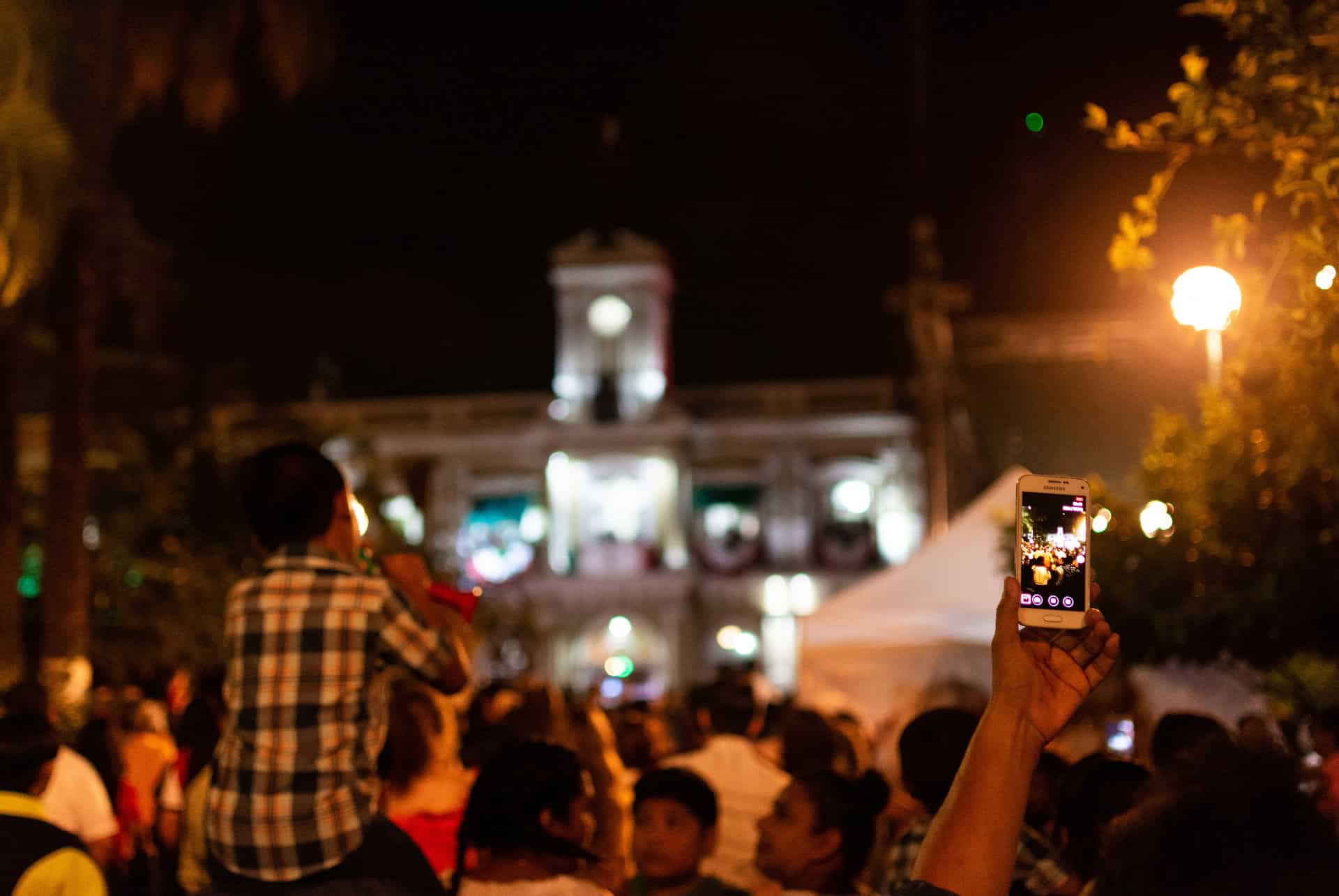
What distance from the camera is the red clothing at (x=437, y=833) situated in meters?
5.73

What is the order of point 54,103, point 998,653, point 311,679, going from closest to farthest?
point 998,653 < point 311,679 < point 54,103

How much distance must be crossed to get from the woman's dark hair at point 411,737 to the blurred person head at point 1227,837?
4305mm

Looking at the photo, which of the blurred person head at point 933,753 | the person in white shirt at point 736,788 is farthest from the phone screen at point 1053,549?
the person in white shirt at point 736,788

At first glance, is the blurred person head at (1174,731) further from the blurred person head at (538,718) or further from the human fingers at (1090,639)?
the human fingers at (1090,639)

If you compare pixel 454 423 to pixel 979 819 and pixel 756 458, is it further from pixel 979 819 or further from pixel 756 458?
pixel 979 819

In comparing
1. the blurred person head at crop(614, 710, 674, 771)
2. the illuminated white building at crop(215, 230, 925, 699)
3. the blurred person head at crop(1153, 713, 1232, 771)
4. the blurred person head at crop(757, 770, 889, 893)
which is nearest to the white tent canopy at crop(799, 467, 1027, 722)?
the blurred person head at crop(614, 710, 674, 771)

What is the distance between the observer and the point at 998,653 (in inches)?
98.4

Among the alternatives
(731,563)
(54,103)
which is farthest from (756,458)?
(54,103)

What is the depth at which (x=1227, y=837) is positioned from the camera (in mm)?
1823

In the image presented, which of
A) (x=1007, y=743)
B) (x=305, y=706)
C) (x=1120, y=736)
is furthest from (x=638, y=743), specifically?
(x=1007, y=743)

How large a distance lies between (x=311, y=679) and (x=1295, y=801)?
2202 millimetres

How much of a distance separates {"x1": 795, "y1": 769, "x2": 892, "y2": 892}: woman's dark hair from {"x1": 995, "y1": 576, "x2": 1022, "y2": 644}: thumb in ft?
7.26

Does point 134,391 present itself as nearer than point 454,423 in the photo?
Yes

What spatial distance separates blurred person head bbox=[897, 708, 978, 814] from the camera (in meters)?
4.62
